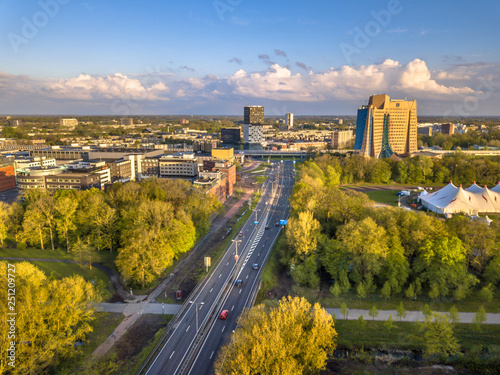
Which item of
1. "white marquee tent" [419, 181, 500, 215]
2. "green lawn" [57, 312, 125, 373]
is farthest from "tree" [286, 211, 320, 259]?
"white marquee tent" [419, 181, 500, 215]

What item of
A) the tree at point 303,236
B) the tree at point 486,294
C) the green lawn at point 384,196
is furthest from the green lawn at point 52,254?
the green lawn at point 384,196

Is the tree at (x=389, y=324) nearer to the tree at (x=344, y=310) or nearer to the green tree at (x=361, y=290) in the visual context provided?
the tree at (x=344, y=310)

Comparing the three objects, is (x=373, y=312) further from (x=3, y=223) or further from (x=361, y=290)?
(x=3, y=223)

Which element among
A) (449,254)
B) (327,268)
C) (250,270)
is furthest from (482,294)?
(250,270)

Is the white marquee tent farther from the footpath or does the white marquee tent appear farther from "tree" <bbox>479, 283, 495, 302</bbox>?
the footpath

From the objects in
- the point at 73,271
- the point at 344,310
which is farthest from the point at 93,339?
the point at 344,310

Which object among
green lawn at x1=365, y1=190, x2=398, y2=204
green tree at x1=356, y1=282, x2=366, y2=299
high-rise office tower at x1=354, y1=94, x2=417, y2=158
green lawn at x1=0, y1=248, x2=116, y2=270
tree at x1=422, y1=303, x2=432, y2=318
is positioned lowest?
green lawn at x1=0, y1=248, x2=116, y2=270
